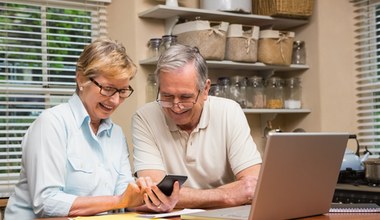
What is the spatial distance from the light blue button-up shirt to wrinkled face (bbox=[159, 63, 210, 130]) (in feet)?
0.88

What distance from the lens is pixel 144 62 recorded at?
331 centimetres

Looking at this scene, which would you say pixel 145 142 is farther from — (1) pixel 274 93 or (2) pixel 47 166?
(1) pixel 274 93

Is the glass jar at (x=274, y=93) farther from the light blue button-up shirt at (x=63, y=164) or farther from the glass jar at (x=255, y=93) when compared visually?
the light blue button-up shirt at (x=63, y=164)

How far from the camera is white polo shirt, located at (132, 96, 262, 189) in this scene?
2.35 meters

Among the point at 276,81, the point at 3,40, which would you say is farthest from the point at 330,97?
the point at 3,40

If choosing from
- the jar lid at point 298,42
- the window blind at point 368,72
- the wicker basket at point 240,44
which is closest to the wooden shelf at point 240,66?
the wicker basket at point 240,44

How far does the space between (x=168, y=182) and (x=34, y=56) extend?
187 centimetres

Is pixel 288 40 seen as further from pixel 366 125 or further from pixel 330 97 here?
pixel 366 125

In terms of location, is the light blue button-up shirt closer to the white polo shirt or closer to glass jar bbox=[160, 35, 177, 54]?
the white polo shirt

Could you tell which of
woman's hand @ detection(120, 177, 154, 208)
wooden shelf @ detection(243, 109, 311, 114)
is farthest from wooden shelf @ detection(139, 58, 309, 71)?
woman's hand @ detection(120, 177, 154, 208)

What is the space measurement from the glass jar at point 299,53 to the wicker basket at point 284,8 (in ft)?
0.66

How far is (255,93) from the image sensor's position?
368 centimetres

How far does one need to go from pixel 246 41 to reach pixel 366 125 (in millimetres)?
1106

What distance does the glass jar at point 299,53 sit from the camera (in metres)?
3.90
